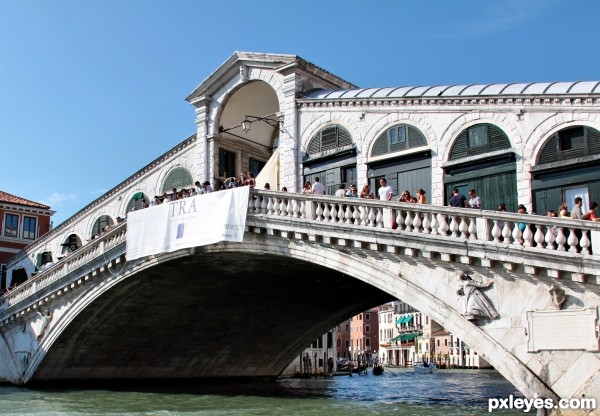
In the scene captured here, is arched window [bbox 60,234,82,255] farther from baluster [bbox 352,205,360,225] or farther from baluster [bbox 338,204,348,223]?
baluster [bbox 352,205,360,225]

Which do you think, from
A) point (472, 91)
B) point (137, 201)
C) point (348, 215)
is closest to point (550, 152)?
point (472, 91)

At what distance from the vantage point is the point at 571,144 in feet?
49.1

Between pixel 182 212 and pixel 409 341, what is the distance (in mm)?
77510

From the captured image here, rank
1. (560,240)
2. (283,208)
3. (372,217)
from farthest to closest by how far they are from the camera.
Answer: (283,208)
(372,217)
(560,240)

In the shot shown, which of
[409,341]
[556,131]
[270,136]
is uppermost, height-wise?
[270,136]

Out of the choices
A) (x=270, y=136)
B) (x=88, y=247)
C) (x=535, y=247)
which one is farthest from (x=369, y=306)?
(x=535, y=247)

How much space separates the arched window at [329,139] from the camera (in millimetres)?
19062

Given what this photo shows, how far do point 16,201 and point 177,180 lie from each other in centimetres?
1321

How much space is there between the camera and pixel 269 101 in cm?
2356

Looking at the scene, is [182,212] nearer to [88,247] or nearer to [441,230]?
[88,247]

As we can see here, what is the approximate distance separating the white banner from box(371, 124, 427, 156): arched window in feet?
11.4

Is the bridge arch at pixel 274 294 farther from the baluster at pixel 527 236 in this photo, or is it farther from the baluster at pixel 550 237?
the baluster at pixel 550 237

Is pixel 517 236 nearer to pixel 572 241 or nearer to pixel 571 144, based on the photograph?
pixel 572 241

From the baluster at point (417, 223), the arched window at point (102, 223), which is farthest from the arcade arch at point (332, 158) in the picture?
the arched window at point (102, 223)
